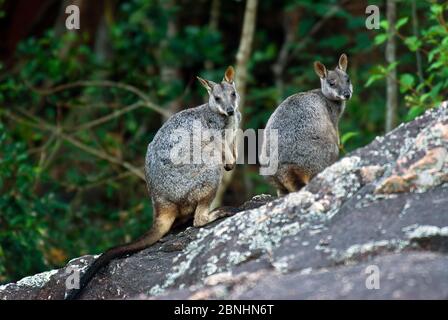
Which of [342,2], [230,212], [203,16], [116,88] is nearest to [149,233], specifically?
[230,212]

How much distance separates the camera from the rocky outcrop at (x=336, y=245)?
588 cm

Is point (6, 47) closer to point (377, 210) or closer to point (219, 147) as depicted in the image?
point (219, 147)

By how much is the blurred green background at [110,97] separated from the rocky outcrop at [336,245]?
4.02 m

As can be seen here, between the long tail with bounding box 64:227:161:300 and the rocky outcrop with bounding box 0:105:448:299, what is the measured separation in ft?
0.25

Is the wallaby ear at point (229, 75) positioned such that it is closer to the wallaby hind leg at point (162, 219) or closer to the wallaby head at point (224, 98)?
the wallaby head at point (224, 98)

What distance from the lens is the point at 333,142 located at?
867 cm

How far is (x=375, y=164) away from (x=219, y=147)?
210cm

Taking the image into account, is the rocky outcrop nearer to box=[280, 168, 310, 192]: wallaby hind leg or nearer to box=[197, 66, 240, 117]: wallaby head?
box=[280, 168, 310, 192]: wallaby hind leg

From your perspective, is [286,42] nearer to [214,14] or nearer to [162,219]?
[214,14]

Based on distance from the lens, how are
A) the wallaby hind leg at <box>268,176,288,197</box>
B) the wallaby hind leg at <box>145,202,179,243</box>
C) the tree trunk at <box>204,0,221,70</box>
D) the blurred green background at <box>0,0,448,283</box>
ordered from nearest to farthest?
the wallaby hind leg at <box>145,202,179,243</box>
the wallaby hind leg at <box>268,176,288,197</box>
the blurred green background at <box>0,0,448,283</box>
the tree trunk at <box>204,0,221,70</box>

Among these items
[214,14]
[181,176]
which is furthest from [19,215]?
[214,14]

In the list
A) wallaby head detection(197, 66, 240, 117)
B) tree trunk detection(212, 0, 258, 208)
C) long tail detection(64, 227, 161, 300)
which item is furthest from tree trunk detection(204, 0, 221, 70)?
long tail detection(64, 227, 161, 300)

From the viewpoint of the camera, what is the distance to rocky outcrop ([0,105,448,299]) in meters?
5.88

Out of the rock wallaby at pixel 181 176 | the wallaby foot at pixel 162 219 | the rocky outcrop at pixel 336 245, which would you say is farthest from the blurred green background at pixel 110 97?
the rocky outcrop at pixel 336 245
